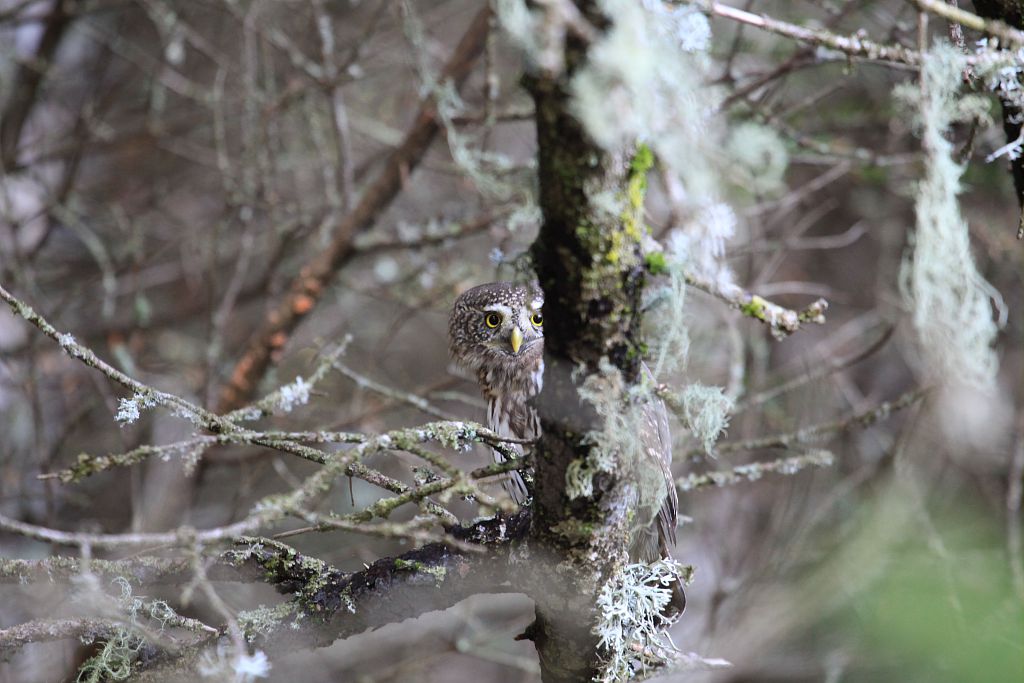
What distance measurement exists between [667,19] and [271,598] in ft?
15.6

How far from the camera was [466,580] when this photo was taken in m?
2.06

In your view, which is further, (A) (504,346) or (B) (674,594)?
(A) (504,346)

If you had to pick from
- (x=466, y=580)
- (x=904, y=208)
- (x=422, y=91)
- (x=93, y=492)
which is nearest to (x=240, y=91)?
(x=422, y=91)

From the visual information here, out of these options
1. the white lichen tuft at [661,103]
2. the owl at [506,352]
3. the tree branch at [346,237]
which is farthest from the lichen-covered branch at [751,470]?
the tree branch at [346,237]

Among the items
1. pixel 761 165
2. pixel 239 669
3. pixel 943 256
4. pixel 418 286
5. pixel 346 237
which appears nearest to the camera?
pixel 239 669

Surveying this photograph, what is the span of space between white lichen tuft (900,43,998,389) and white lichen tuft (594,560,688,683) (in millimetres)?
816

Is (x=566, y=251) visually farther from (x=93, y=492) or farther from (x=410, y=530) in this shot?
(x=93, y=492)

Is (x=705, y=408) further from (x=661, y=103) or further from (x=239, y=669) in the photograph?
(x=239, y=669)

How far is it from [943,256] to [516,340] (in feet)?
5.69

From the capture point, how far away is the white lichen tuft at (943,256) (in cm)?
183

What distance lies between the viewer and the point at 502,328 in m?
3.43


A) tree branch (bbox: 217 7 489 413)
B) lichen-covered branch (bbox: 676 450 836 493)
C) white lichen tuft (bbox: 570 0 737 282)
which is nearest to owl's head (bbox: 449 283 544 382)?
tree branch (bbox: 217 7 489 413)

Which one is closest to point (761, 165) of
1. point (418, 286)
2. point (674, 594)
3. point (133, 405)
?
point (418, 286)

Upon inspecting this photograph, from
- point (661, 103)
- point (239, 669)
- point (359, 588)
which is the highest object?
point (661, 103)
